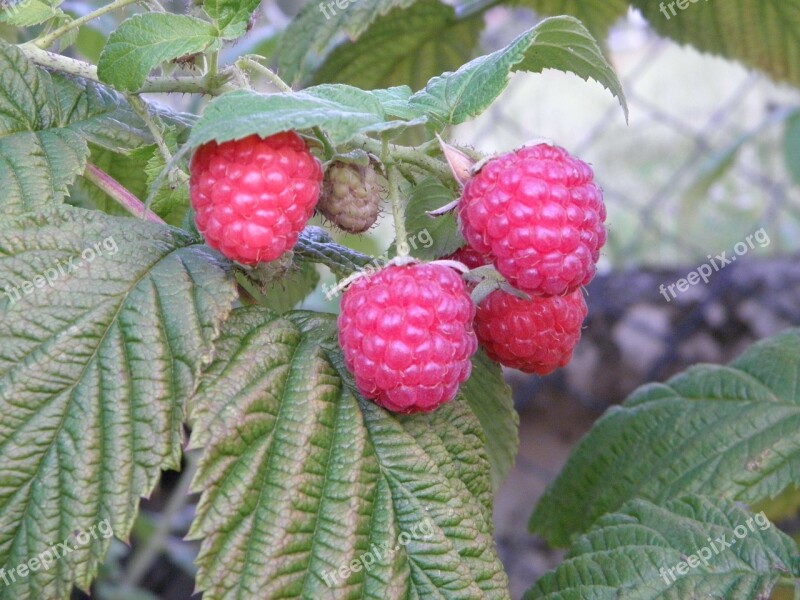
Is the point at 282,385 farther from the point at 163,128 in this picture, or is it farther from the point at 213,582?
the point at 163,128

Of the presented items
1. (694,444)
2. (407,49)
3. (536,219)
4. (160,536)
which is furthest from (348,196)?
(160,536)

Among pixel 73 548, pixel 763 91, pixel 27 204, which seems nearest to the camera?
pixel 73 548

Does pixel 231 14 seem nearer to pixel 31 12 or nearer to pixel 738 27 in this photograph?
pixel 31 12

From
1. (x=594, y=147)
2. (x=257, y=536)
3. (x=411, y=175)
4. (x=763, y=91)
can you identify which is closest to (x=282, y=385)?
(x=257, y=536)

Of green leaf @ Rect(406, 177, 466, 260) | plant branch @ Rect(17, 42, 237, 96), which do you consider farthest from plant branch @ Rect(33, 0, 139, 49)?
green leaf @ Rect(406, 177, 466, 260)

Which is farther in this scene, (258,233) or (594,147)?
(594,147)

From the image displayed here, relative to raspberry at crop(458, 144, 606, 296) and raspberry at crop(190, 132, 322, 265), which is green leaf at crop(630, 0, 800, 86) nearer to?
raspberry at crop(458, 144, 606, 296)
